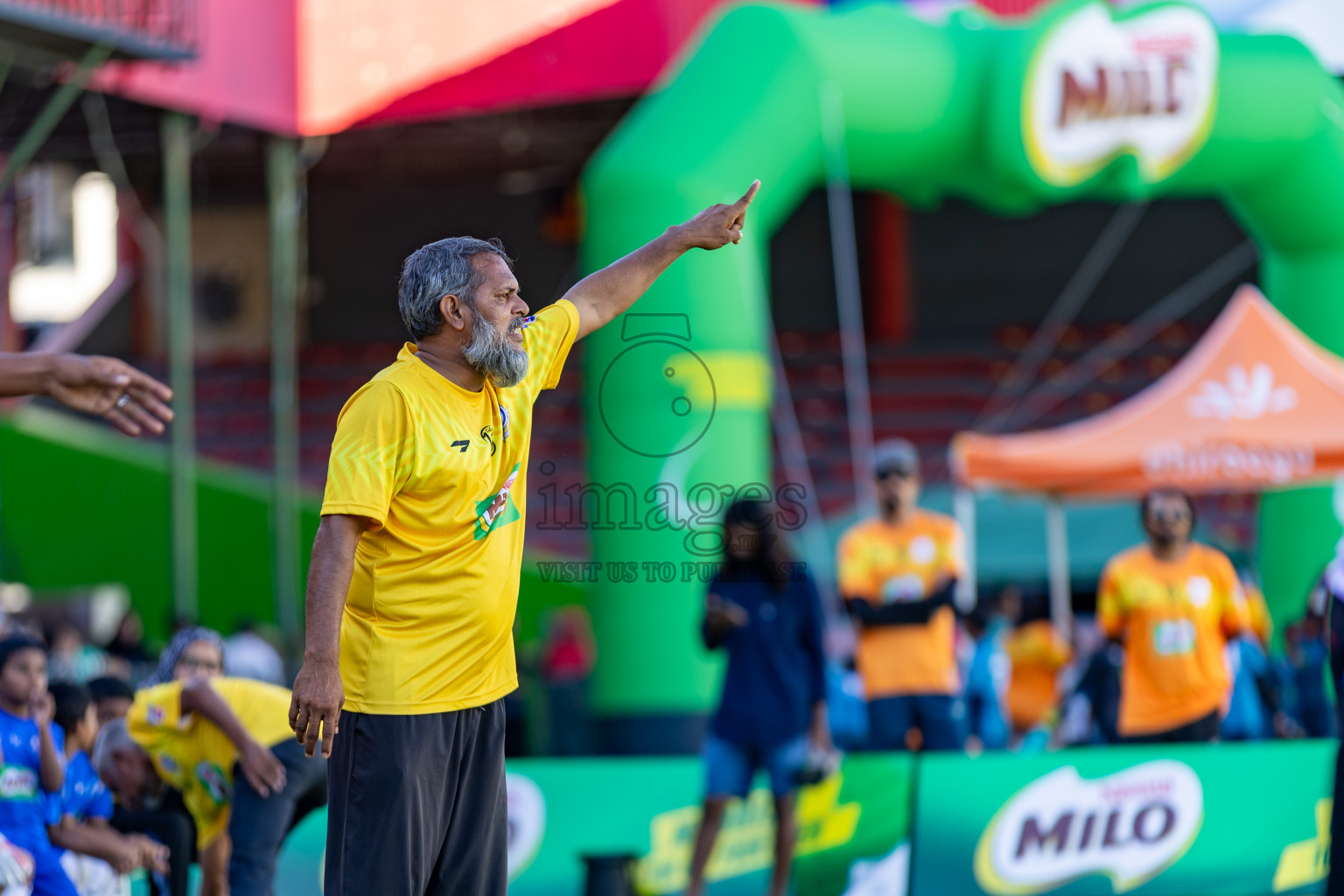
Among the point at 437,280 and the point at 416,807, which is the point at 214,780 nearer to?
the point at 416,807

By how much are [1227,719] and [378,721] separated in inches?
220

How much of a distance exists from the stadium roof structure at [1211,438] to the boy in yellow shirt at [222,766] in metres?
5.16

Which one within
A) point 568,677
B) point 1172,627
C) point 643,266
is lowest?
point 568,677

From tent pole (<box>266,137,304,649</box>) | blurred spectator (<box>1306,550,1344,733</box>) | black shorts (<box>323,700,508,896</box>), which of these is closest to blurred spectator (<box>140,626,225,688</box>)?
black shorts (<box>323,700,508,896</box>)

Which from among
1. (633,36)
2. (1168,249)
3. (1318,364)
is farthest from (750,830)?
(1168,249)

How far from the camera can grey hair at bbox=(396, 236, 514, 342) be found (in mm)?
3541

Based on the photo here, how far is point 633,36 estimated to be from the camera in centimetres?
1285

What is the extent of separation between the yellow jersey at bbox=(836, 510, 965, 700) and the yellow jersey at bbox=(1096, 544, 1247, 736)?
0.74 metres

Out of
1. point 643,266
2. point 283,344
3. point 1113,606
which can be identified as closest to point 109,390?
point 643,266

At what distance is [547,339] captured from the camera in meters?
3.80

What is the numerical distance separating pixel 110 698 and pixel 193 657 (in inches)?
24.9

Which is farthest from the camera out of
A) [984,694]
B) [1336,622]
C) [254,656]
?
[254,656]

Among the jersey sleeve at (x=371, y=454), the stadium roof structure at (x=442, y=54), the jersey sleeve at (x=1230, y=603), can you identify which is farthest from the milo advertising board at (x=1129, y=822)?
the stadium roof structure at (x=442, y=54)

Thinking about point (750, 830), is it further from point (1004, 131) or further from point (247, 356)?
point (247, 356)
